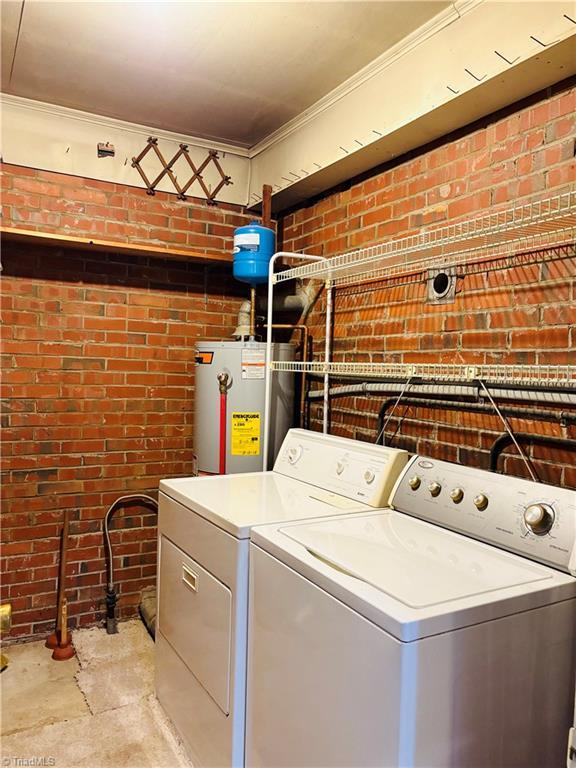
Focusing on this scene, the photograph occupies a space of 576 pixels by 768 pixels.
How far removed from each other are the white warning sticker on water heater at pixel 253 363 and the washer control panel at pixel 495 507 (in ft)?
3.41

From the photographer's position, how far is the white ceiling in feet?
6.13

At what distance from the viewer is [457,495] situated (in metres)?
1.62

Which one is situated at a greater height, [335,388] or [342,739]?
[335,388]

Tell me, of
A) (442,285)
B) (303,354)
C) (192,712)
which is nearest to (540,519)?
(442,285)

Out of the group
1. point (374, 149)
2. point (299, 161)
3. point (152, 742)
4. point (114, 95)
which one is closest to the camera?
point (152, 742)

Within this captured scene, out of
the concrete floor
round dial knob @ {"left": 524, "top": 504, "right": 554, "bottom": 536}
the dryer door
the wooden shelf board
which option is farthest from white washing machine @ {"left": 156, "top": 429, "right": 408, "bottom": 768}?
the wooden shelf board

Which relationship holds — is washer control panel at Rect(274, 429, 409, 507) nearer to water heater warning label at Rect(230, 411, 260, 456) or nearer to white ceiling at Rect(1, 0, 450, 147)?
water heater warning label at Rect(230, 411, 260, 456)

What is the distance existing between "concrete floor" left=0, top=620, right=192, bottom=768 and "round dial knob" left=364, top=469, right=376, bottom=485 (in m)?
1.17

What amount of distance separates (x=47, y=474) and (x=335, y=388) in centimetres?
151

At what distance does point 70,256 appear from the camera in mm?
2805

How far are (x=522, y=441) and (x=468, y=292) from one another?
1.87 ft

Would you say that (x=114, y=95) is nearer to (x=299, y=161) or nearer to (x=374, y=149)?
(x=299, y=161)

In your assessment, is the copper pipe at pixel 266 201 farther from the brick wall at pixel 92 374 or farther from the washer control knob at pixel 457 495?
the washer control knob at pixel 457 495

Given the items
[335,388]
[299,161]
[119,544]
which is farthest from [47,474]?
[299,161]
